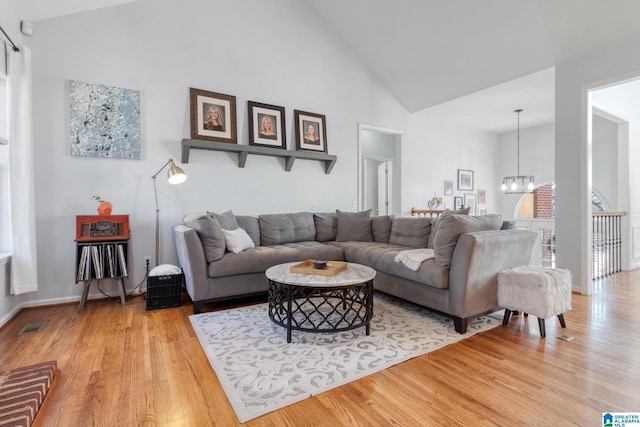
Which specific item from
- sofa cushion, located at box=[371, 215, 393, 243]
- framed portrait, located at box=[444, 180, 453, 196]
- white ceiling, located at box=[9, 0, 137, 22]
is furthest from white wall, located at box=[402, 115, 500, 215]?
white ceiling, located at box=[9, 0, 137, 22]

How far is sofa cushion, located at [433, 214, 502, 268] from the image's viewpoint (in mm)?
2539

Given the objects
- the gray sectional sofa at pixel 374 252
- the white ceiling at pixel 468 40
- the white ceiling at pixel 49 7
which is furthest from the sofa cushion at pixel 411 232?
the white ceiling at pixel 49 7

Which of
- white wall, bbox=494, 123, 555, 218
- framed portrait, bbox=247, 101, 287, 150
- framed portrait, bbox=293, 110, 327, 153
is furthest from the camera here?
white wall, bbox=494, 123, 555, 218

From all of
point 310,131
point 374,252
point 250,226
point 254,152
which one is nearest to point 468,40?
point 310,131

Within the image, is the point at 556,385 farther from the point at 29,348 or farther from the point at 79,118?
the point at 79,118

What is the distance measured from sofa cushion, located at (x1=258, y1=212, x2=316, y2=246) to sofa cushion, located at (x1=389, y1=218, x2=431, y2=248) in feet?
3.64

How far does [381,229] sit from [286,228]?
1.30 m

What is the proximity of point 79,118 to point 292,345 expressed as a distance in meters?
3.22

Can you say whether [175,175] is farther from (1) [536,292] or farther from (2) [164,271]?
(1) [536,292]

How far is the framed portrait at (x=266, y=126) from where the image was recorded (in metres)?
4.28

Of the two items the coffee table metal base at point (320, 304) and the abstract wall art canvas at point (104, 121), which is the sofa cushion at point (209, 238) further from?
the abstract wall art canvas at point (104, 121)

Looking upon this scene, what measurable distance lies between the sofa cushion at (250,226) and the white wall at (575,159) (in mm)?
3710

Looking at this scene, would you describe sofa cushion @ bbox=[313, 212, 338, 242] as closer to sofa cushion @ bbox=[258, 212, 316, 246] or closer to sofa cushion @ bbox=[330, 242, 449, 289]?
sofa cushion @ bbox=[258, 212, 316, 246]

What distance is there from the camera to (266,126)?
14.4ft
